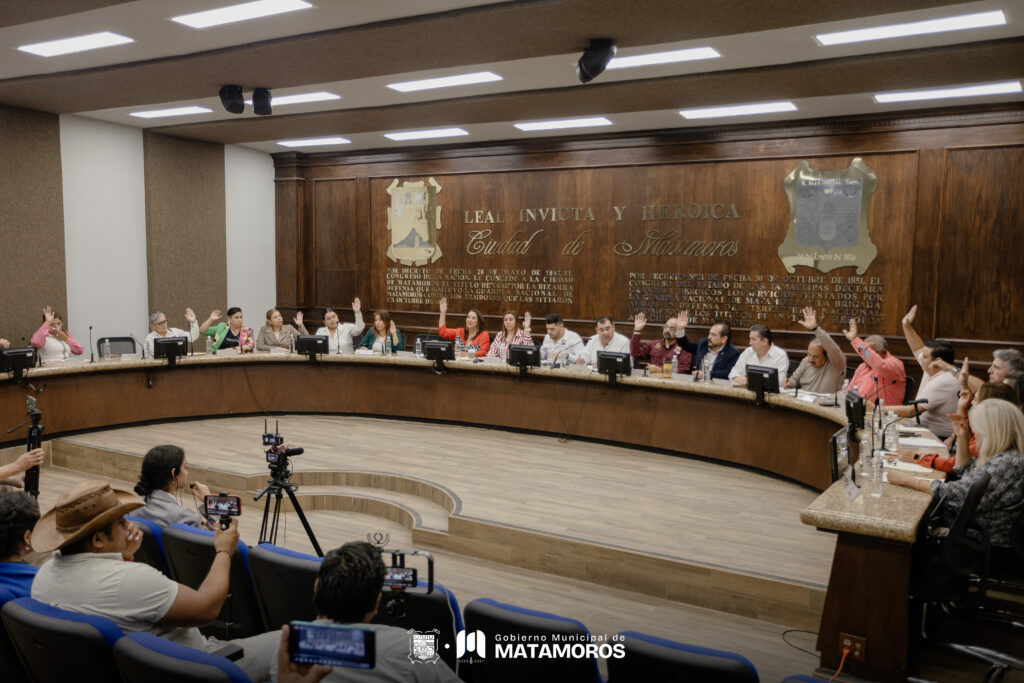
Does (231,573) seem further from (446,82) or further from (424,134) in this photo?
(424,134)

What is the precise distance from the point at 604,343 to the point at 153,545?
4.92 m

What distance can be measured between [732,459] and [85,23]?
5.63m

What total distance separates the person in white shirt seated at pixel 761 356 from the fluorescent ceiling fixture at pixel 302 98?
14.3 feet

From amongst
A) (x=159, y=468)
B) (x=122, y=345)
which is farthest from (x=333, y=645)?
(x=122, y=345)

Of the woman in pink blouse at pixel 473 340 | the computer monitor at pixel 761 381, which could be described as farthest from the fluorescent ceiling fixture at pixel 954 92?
the woman in pink blouse at pixel 473 340

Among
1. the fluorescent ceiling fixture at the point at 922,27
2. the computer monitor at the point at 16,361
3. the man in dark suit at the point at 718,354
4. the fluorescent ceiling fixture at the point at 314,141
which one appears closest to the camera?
the fluorescent ceiling fixture at the point at 922,27

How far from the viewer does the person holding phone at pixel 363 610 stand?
171cm

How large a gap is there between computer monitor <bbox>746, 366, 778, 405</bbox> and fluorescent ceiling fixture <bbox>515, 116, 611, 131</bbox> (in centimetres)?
331

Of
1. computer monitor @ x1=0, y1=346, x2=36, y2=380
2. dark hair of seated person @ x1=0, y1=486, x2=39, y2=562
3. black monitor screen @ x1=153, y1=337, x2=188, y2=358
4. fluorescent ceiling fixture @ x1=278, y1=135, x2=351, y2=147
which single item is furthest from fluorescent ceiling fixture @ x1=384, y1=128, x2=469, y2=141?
dark hair of seated person @ x1=0, y1=486, x2=39, y2=562

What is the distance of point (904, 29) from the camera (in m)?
4.68

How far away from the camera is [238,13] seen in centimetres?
469

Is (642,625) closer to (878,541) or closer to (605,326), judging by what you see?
(878,541)

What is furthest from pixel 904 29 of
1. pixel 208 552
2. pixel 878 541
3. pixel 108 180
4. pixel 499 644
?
pixel 108 180

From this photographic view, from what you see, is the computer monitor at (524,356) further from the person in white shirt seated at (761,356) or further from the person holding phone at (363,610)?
the person holding phone at (363,610)
